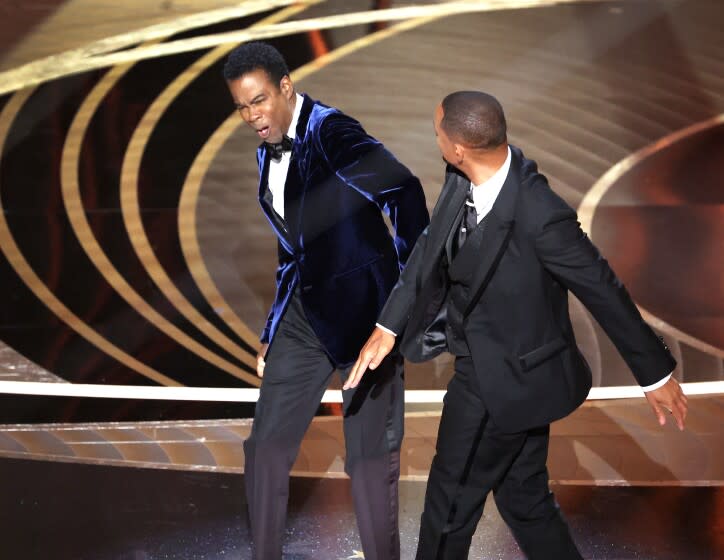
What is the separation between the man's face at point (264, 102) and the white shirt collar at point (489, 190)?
1.99 feet

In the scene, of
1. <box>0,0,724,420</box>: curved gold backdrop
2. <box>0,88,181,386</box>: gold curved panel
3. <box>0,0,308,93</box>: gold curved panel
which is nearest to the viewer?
<box>0,88,181,386</box>: gold curved panel

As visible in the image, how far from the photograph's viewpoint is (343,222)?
284cm

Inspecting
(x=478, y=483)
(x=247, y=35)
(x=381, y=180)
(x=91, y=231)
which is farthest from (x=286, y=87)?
(x=247, y=35)

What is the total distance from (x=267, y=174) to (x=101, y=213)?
3.51 metres

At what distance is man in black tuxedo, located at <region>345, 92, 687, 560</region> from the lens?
245 cm

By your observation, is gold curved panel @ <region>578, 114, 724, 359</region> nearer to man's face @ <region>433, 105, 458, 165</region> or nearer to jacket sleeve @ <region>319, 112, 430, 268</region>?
jacket sleeve @ <region>319, 112, 430, 268</region>

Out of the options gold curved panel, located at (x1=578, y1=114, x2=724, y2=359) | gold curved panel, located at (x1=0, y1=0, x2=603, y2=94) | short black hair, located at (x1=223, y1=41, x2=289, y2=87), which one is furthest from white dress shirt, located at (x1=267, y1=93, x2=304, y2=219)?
gold curved panel, located at (x1=0, y1=0, x2=603, y2=94)

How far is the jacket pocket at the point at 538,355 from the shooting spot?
2.53 meters

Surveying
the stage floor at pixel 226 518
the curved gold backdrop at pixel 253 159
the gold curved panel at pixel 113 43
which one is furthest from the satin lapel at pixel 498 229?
the gold curved panel at pixel 113 43

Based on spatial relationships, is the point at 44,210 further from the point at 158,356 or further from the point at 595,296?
the point at 595,296

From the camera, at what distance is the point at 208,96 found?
23.1 ft

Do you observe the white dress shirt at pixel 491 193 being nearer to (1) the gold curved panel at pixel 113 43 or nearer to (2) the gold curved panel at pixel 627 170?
(2) the gold curved panel at pixel 627 170

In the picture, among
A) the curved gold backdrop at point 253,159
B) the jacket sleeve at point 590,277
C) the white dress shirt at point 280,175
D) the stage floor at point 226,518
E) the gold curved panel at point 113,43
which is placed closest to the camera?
the jacket sleeve at point 590,277

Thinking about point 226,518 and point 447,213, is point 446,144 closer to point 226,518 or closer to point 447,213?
point 447,213
